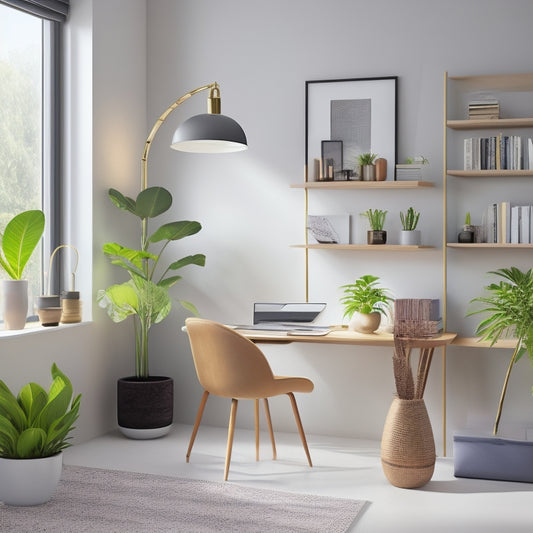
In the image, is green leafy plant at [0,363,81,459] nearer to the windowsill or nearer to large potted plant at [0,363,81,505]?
large potted plant at [0,363,81,505]

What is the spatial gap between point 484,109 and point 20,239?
2584mm

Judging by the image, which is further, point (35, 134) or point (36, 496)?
point (35, 134)

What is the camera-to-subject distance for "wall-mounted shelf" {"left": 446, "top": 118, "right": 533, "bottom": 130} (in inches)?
164

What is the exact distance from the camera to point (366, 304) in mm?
4371

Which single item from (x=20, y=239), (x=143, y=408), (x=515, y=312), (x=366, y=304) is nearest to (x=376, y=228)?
A: (x=366, y=304)

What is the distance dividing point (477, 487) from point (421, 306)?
938 millimetres

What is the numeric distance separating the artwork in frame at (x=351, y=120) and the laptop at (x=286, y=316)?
0.79 meters

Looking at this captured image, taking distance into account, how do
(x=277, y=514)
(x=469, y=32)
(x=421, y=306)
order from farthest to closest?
1. (x=469, y=32)
2. (x=421, y=306)
3. (x=277, y=514)

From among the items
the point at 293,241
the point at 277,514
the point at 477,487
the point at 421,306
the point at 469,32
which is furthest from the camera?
the point at 293,241

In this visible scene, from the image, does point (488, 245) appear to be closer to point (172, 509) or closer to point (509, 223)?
point (509, 223)

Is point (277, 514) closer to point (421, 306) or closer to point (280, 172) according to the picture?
point (421, 306)

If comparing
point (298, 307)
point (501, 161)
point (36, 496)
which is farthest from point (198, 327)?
point (501, 161)

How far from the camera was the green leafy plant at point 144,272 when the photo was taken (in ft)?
14.7

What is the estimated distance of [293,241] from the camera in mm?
4836
